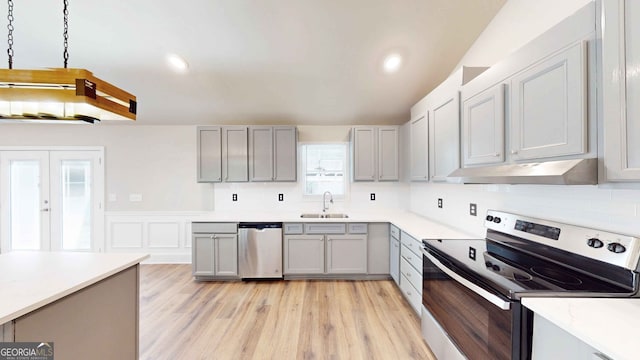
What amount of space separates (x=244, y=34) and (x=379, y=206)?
3.01 meters

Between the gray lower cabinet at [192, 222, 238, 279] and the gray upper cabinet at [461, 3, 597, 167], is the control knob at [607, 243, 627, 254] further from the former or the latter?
the gray lower cabinet at [192, 222, 238, 279]

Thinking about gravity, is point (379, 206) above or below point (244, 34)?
below

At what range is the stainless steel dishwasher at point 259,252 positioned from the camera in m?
3.68

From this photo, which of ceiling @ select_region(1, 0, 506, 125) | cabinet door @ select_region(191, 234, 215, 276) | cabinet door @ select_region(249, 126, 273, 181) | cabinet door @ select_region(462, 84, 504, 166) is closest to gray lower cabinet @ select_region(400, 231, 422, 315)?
cabinet door @ select_region(462, 84, 504, 166)

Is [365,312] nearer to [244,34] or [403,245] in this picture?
[403,245]

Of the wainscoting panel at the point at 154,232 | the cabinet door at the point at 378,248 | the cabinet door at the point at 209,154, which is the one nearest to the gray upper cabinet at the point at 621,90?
the cabinet door at the point at 378,248

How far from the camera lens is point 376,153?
4.01 m

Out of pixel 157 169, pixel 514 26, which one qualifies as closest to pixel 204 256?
pixel 157 169

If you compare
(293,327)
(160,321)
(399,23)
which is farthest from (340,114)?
(160,321)

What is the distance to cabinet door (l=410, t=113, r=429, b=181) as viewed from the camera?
119 inches

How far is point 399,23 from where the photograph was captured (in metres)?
2.70

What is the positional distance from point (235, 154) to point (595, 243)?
3.79 meters

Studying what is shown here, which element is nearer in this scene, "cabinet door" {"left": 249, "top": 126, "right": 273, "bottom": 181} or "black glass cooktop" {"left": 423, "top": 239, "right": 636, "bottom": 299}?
"black glass cooktop" {"left": 423, "top": 239, "right": 636, "bottom": 299}

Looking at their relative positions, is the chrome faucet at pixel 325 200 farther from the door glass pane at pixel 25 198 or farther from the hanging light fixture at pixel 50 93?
the door glass pane at pixel 25 198
